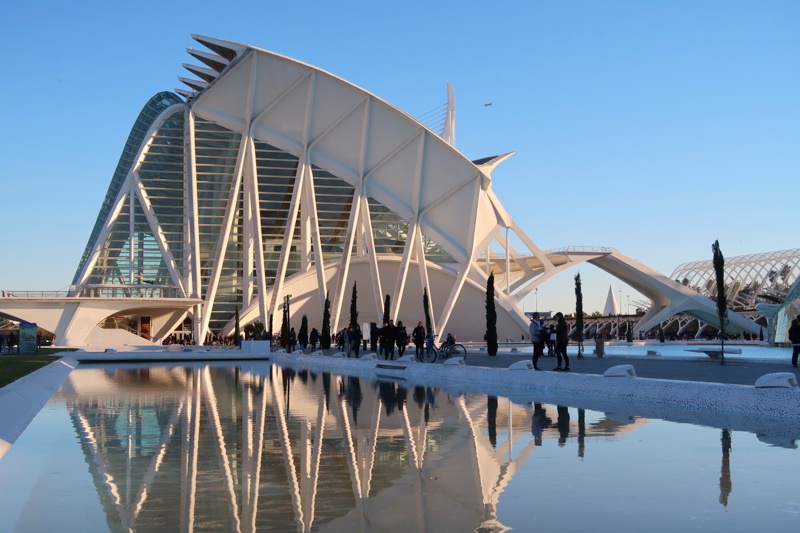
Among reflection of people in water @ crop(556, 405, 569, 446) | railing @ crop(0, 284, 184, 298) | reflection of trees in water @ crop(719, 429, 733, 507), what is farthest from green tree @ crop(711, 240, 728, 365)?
railing @ crop(0, 284, 184, 298)

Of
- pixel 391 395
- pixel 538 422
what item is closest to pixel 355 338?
pixel 391 395

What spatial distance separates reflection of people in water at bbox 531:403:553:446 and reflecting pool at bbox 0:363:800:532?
49 millimetres

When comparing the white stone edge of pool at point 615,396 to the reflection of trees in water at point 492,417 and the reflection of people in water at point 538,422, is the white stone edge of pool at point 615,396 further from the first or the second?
the reflection of people in water at point 538,422

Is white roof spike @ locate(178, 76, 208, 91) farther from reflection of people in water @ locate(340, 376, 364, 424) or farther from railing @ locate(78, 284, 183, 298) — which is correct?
reflection of people in water @ locate(340, 376, 364, 424)

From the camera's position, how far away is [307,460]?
301 inches

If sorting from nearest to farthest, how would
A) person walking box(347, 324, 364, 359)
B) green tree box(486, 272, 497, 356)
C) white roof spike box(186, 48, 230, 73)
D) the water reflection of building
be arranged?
1. the water reflection of building
2. green tree box(486, 272, 497, 356)
3. person walking box(347, 324, 364, 359)
4. white roof spike box(186, 48, 230, 73)

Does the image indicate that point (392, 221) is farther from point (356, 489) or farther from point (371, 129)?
point (356, 489)

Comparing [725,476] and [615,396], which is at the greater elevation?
[615,396]

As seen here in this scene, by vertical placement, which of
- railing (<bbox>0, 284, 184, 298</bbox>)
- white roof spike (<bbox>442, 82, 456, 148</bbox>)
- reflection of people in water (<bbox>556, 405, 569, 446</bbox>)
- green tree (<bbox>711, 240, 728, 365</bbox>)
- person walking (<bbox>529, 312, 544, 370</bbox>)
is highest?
white roof spike (<bbox>442, 82, 456, 148</bbox>)

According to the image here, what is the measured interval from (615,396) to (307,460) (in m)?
7.38

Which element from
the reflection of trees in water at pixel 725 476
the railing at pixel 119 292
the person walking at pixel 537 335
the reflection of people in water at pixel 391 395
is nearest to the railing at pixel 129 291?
the railing at pixel 119 292

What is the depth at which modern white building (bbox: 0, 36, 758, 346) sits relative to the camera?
51688 mm

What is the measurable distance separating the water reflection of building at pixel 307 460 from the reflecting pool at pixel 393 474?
0.02 meters

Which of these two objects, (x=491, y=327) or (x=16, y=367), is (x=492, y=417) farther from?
(x=491, y=327)
